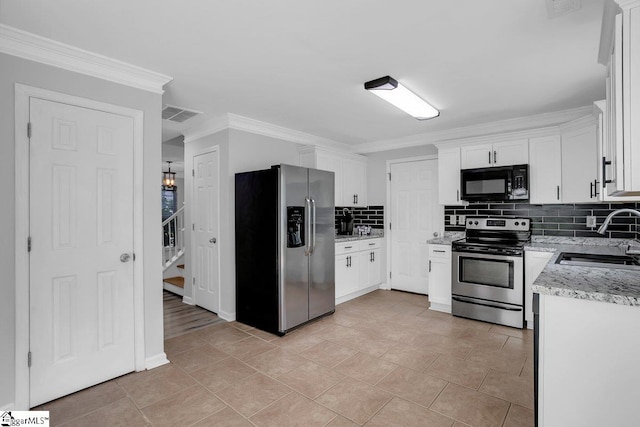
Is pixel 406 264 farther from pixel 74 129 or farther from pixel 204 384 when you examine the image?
pixel 74 129

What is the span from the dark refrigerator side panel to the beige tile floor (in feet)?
0.78

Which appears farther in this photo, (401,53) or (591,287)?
(401,53)

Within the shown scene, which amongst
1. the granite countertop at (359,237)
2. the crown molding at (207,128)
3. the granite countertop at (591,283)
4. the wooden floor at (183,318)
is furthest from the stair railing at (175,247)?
the granite countertop at (591,283)

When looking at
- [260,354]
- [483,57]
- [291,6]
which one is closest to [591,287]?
[483,57]

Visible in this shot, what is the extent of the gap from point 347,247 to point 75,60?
3.49m

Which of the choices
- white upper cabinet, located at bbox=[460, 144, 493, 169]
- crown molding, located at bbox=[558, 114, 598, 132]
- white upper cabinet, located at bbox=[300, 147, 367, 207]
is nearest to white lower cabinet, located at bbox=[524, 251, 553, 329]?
white upper cabinet, located at bbox=[460, 144, 493, 169]

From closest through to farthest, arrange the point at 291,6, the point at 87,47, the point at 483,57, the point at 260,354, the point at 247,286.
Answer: the point at 291,6
the point at 87,47
the point at 483,57
the point at 260,354
the point at 247,286

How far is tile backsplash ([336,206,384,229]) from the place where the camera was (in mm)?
5422

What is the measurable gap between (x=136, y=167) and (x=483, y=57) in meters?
2.83

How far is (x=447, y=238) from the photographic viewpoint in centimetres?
446

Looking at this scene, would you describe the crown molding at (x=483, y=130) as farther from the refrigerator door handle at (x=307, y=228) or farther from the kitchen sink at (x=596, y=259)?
the refrigerator door handle at (x=307, y=228)

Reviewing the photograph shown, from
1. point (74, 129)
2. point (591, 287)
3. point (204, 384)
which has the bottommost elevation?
point (204, 384)

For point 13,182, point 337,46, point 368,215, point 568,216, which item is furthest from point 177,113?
point 568,216

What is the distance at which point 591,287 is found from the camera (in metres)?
1.47
